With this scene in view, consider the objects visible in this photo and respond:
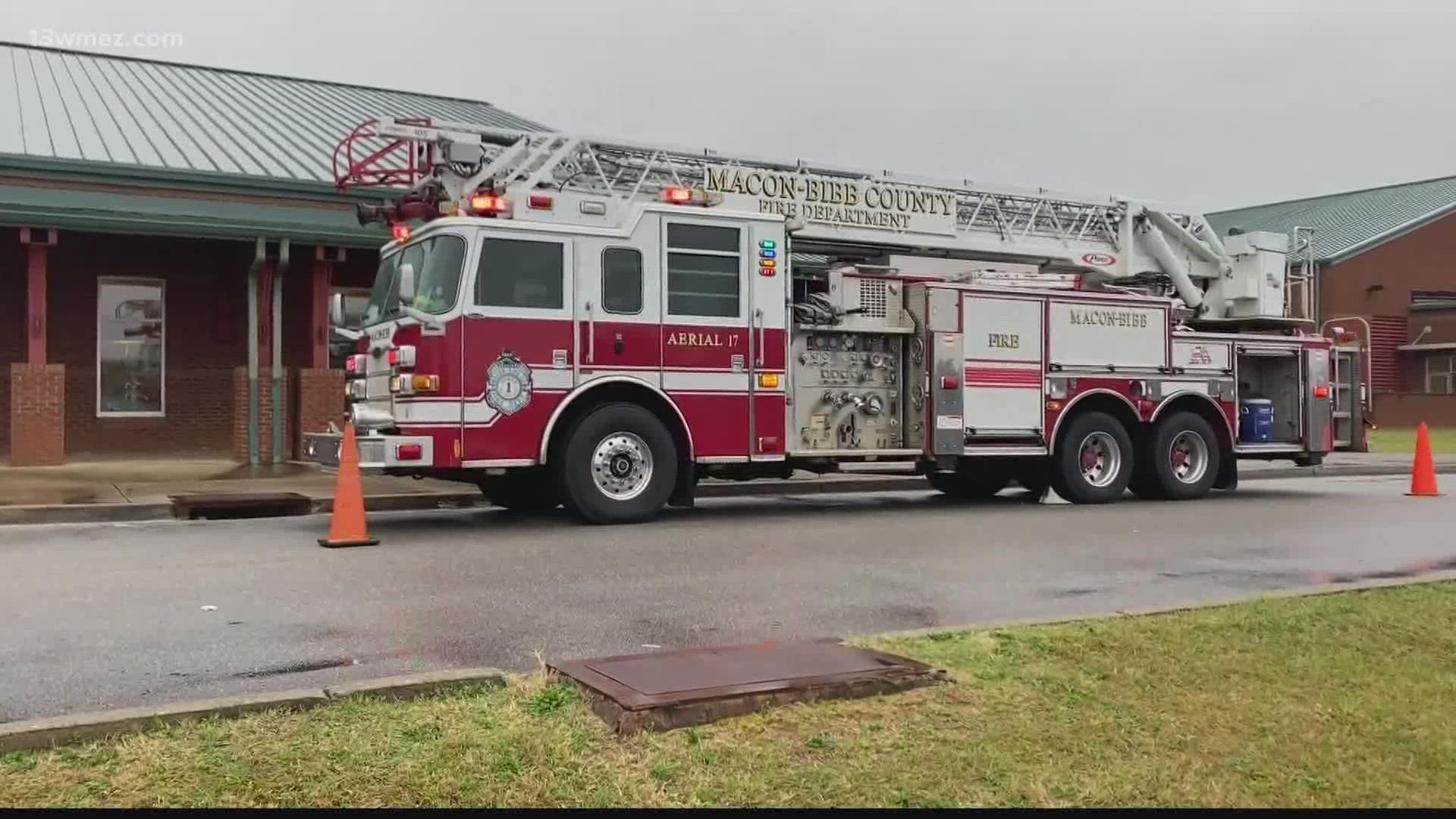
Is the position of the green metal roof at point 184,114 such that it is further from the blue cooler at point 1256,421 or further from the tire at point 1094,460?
the blue cooler at point 1256,421

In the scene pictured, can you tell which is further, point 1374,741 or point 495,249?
point 495,249

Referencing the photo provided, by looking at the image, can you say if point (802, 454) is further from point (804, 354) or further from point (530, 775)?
point (530, 775)

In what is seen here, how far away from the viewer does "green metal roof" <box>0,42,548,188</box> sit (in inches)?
721

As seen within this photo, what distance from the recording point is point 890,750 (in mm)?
3951

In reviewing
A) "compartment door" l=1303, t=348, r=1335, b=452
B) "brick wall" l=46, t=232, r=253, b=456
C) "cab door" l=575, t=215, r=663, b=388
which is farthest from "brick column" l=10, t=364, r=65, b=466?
"compartment door" l=1303, t=348, r=1335, b=452

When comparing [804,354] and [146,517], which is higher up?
[804,354]

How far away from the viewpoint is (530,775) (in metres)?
3.69

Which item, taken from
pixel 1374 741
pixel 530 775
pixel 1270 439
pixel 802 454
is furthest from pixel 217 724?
pixel 1270 439

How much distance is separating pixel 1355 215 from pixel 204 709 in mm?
46707

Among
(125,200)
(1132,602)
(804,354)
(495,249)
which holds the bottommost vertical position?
(1132,602)

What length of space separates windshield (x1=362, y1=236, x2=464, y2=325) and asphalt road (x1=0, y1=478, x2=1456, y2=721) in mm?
1892

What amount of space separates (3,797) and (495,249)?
736 cm

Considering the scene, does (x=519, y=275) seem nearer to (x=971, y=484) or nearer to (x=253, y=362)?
(x=971, y=484)

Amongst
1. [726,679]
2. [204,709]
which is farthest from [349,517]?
[726,679]
